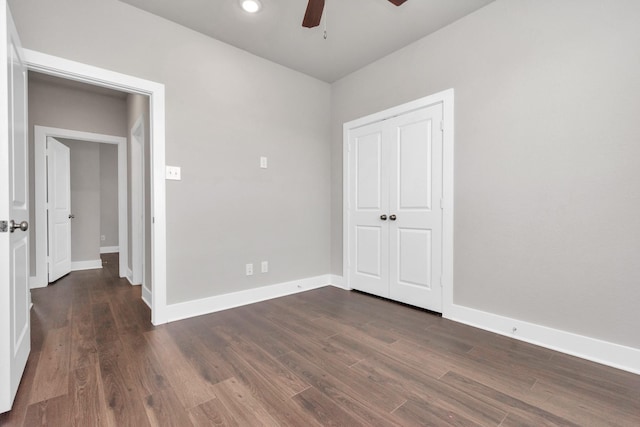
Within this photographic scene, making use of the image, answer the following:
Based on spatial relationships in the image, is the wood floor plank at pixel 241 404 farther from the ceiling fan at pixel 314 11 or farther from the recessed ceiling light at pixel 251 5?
the recessed ceiling light at pixel 251 5

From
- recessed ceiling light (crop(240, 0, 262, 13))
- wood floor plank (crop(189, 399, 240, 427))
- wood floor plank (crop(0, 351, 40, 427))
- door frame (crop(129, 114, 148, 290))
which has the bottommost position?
wood floor plank (crop(189, 399, 240, 427))

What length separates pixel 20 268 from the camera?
67.0 inches

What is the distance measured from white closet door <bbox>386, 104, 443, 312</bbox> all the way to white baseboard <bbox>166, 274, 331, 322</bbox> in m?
1.05

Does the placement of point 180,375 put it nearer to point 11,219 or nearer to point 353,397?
point 353,397

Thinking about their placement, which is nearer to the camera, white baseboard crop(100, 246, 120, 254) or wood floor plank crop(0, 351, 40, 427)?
wood floor plank crop(0, 351, 40, 427)

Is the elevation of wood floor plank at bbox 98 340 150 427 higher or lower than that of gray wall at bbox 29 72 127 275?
lower

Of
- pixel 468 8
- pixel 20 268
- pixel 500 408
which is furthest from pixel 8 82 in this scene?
pixel 468 8

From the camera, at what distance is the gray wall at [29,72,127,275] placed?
12.7 feet

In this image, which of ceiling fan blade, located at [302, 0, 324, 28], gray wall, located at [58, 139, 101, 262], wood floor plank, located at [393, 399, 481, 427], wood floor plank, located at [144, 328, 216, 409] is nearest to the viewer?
wood floor plank, located at [393, 399, 481, 427]

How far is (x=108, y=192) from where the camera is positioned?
6703 mm

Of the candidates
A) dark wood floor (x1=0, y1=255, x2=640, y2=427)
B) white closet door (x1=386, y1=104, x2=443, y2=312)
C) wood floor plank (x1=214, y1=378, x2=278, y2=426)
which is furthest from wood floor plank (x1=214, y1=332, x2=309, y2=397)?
white closet door (x1=386, y1=104, x2=443, y2=312)

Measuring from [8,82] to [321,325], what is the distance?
2.50 meters

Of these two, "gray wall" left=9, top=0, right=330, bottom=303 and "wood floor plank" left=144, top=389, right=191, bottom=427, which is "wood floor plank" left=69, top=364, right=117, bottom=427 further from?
"gray wall" left=9, top=0, right=330, bottom=303

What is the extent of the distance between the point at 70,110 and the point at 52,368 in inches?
153
